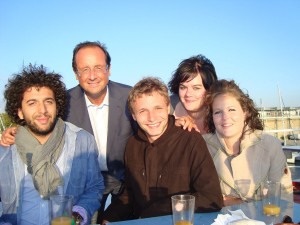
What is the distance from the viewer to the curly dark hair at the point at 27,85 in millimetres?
3732

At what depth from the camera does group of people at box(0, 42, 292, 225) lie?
313 centimetres

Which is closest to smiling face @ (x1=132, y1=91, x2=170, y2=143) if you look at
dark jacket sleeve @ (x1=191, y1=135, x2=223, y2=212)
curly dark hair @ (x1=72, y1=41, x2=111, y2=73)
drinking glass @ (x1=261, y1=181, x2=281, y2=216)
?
dark jacket sleeve @ (x1=191, y1=135, x2=223, y2=212)

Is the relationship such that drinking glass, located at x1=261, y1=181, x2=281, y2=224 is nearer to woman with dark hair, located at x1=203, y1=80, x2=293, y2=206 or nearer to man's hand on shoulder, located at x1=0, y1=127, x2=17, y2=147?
woman with dark hair, located at x1=203, y1=80, x2=293, y2=206

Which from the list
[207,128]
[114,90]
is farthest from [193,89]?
A: [114,90]

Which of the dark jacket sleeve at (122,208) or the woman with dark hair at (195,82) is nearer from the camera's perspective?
the dark jacket sleeve at (122,208)

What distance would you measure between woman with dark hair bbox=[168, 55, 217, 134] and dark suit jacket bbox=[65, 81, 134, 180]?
80 centimetres

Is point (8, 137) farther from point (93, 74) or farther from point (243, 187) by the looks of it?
point (243, 187)

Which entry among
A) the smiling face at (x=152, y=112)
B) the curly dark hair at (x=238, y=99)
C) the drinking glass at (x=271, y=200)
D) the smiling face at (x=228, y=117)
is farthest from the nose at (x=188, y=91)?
the drinking glass at (x=271, y=200)

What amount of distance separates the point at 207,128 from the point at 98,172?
55.1 inches

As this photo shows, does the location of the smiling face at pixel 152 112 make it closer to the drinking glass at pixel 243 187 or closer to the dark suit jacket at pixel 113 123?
the drinking glass at pixel 243 187

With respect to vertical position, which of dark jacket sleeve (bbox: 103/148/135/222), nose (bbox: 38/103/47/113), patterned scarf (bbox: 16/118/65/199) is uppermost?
nose (bbox: 38/103/47/113)

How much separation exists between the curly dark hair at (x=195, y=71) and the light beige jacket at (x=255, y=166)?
3.50 ft

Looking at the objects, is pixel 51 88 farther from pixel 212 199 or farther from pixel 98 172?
pixel 212 199

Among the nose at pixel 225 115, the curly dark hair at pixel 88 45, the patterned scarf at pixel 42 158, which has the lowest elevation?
the patterned scarf at pixel 42 158
